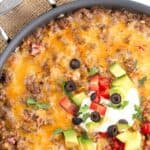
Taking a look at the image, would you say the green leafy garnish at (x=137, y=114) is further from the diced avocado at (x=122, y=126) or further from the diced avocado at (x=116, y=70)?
the diced avocado at (x=116, y=70)

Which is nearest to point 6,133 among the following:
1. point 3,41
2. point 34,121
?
point 34,121

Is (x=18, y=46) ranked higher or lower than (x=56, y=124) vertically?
higher

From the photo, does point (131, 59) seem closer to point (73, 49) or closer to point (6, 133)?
point (73, 49)

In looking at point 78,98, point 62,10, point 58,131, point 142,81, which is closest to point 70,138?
point 58,131

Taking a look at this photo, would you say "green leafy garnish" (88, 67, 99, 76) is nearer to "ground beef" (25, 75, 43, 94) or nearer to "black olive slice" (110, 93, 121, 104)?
"black olive slice" (110, 93, 121, 104)

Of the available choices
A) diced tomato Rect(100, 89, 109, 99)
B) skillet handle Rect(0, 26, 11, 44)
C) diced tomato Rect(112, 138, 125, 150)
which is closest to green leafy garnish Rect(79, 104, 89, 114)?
diced tomato Rect(100, 89, 109, 99)

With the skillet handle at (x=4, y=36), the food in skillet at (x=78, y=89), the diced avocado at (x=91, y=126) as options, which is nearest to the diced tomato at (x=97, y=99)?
the food in skillet at (x=78, y=89)

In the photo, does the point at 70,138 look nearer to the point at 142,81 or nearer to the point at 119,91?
the point at 119,91
